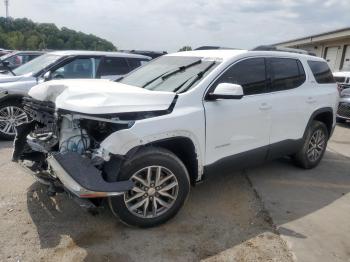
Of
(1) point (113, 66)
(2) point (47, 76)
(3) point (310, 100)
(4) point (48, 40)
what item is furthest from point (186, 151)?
(4) point (48, 40)

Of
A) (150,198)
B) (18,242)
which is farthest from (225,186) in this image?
(18,242)

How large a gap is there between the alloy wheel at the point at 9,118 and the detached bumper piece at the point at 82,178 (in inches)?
152

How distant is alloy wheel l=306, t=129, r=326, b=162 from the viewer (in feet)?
18.7

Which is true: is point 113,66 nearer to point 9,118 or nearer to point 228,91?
point 9,118

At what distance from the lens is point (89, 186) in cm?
305

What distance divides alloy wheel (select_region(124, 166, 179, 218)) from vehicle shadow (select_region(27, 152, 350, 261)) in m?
0.21

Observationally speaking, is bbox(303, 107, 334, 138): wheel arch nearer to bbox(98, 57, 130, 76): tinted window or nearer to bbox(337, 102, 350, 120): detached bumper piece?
bbox(98, 57, 130, 76): tinted window

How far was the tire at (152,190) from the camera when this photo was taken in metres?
3.44

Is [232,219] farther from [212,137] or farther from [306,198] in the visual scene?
[306,198]

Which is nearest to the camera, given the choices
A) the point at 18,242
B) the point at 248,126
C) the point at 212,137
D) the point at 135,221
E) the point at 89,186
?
the point at 89,186

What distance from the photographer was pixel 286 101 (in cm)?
484

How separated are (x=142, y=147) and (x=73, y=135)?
733 mm

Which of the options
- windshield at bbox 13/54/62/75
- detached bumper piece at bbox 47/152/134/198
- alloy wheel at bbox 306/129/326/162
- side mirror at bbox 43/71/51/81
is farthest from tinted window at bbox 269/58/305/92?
windshield at bbox 13/54/62/75

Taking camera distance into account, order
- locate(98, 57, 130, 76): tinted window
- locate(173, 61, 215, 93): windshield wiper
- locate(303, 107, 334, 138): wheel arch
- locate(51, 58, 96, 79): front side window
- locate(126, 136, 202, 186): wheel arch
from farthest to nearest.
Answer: locate(98, 57, 130, 76): tinted window
locate(51, 58, 96, 79): front side window
locate(303, 107, 334, 138): wheel arch
locate(173, 61, 215, 93): windshield wiper
locate(126, 136, 202, 186): wheel arch
